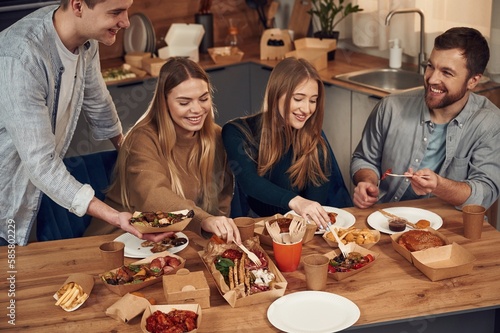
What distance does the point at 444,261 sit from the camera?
236cm

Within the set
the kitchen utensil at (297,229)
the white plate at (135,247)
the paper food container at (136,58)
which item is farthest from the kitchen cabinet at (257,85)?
the kitchen utensil at (297,229)

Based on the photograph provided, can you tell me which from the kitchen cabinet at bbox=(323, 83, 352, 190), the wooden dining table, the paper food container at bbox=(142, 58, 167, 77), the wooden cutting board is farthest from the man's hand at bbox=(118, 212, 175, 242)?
the wooden cutting board

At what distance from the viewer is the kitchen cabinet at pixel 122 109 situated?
4.39m

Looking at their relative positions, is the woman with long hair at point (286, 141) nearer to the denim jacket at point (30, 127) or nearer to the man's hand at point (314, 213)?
the man's hand at point (314, 213)

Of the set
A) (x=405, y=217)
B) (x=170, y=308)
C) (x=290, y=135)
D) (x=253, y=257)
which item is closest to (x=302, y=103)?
(x=290, y=135)

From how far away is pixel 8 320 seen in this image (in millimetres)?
2105

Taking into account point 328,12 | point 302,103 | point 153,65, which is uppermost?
point 328,12

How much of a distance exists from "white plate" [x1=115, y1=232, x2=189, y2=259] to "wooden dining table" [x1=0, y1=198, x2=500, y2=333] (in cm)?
3

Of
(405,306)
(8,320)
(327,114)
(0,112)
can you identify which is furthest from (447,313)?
(327,114)

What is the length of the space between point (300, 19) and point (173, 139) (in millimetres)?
2652

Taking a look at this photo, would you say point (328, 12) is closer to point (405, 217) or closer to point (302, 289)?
point (405, 217)

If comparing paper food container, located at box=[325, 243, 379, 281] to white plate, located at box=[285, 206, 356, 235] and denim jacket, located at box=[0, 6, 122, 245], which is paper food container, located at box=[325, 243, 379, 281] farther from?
denim jacket, located at box=[0, 6, 122, 245]

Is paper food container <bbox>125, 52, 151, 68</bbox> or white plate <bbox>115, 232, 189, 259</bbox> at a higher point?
paper food container <bbox>125, 52, 151, 68</bbox>

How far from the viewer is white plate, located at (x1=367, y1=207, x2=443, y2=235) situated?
103 inches
